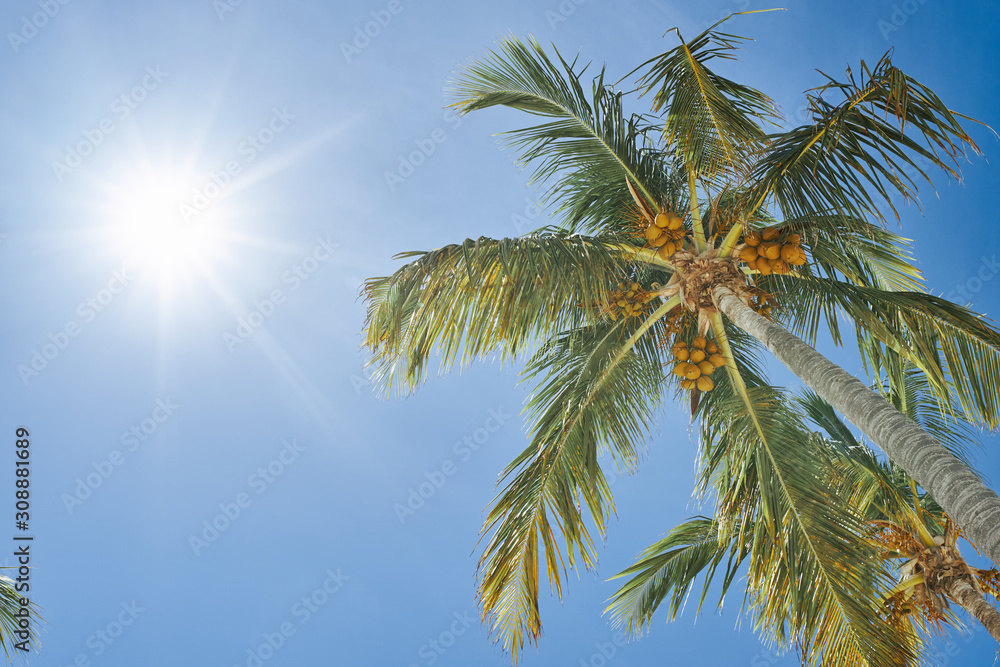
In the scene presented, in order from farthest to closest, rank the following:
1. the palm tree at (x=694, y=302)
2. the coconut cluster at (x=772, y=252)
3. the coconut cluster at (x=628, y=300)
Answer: the coconut cluster at (x=628, y=300)
the coconut cluster at (x=772, y=252)
the palm tree at (x=694, y=302)

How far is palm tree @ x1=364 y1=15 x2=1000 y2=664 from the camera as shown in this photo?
5645 millimetres

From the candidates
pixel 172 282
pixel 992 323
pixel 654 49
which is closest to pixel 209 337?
pixel 172 282

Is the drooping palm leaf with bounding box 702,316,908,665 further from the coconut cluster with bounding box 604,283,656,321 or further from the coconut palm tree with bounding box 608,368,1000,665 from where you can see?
the coconut cluster with bounding box 604,283,656,321

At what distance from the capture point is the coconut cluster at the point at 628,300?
22.4 feet

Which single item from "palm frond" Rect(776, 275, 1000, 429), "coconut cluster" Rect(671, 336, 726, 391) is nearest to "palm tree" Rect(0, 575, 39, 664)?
"coconut cluster" Rect(671, 336, 726, 391)

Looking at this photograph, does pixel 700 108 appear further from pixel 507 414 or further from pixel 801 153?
pixel 507 414

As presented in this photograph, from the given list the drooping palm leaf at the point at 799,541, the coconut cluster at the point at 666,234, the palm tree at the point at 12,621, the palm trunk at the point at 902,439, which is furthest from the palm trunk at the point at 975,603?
the palm tree at the point at 12,621

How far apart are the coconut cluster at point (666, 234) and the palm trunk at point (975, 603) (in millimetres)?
4765

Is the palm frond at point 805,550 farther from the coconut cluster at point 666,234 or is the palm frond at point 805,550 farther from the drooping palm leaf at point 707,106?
the drooping palm leaf at point 707,106

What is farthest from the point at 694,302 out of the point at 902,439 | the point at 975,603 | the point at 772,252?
the point at 975,603

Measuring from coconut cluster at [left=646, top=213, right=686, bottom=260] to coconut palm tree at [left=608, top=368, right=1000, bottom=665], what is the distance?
1.99m

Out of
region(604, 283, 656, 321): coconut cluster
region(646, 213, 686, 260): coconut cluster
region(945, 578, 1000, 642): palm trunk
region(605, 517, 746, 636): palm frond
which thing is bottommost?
region(945, 578, 1000, 642): palm trunk

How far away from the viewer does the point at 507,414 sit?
23.5 metres

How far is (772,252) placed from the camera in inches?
245
